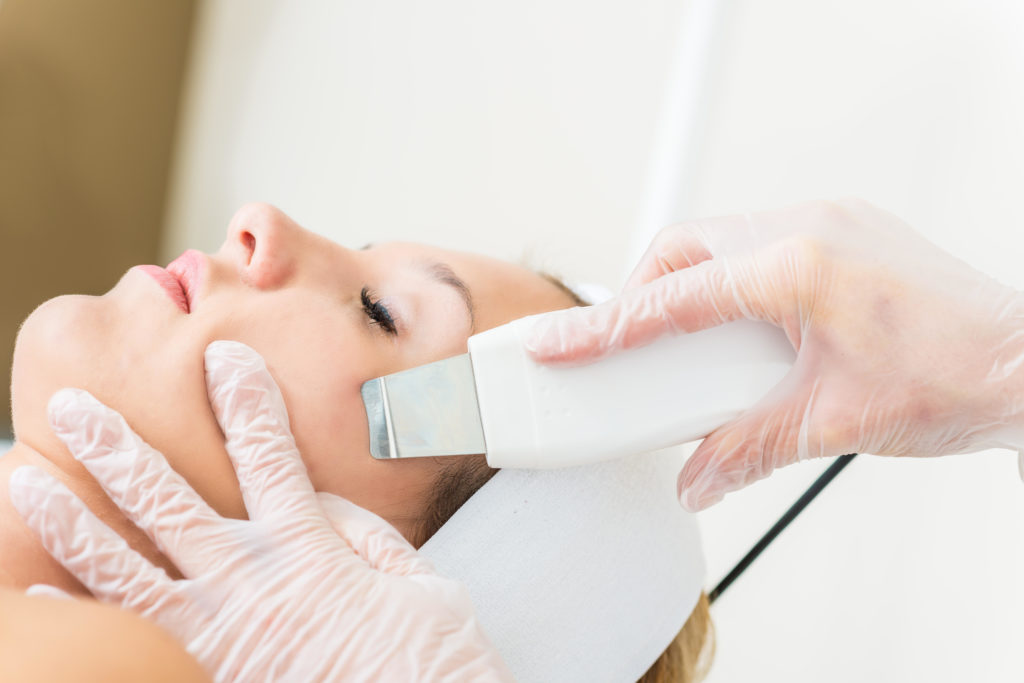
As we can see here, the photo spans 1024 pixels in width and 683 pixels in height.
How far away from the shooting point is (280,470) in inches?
35.9

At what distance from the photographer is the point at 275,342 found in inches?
38.7

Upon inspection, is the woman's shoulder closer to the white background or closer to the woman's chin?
the woman's chin

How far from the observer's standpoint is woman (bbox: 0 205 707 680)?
35.9 inches

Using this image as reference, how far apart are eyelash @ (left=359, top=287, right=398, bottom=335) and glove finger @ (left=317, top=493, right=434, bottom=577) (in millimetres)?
247

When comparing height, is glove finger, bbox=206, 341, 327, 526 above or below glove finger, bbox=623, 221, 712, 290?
below

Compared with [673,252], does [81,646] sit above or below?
below

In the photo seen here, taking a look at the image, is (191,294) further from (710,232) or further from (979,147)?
(979,147)

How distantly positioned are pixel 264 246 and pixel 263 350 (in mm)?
158

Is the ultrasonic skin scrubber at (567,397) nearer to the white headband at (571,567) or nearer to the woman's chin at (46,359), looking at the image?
the white headband at (571,567)

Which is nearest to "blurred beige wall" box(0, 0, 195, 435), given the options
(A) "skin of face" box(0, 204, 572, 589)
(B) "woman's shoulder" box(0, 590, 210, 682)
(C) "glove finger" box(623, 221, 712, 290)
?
(A) "skin of face" box(0, 204, 572, 589)

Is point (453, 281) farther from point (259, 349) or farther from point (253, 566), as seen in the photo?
point (253, 566)

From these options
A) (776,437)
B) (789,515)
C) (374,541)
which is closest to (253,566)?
(374,541)

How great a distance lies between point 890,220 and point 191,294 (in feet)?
3.19

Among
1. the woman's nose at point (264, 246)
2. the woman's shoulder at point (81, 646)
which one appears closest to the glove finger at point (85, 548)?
the woman's shoulder at point (81, 646)
